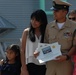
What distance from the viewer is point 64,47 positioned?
4137 millimetres

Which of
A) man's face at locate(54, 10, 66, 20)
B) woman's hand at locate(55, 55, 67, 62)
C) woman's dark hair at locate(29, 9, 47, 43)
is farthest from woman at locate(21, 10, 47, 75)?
woman's hand at locate(55, 55, 67, 62)

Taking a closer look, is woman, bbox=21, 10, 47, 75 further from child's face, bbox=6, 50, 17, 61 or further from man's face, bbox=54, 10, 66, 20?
child's face, bbox=6, 50, 17, 61

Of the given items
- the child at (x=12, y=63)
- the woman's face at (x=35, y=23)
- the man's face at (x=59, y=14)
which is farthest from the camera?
the child at (x=12, y=63)

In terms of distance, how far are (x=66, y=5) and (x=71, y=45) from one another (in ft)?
1.61

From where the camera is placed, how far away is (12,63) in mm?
4879

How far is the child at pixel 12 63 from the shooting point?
15.9ft

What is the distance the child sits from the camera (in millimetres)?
4832

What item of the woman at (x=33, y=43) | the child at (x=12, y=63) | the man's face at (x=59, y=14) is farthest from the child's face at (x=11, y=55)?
the man's face at (x=59, y=14)

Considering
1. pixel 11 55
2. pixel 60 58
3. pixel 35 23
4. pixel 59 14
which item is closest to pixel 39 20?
pixel 35 23

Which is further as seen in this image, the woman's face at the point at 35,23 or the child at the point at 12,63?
the child at the point at 12,63

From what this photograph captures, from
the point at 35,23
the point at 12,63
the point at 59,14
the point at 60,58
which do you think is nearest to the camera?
the point at 60,58

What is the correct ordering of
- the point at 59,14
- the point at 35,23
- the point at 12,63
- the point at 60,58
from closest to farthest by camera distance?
the point at 60,58 → the point at 59,14 → the point at 35,23 → the point at 12,63

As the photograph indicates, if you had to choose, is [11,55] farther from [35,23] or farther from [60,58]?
[60,58]

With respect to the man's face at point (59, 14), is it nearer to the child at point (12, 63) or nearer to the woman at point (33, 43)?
the woman at point (33, 43)
